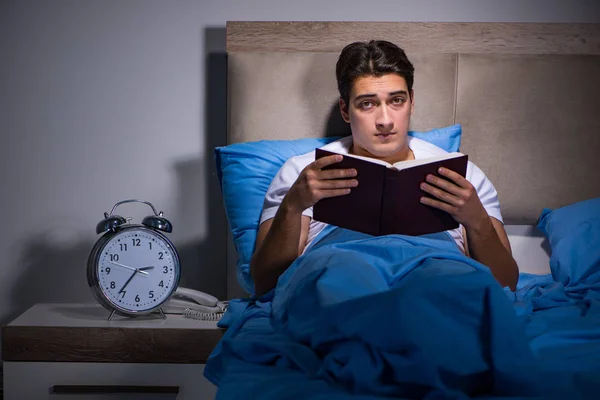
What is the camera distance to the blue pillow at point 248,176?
1.86 metres

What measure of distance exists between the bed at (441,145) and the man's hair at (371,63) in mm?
270

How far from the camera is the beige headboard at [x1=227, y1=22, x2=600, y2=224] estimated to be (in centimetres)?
209

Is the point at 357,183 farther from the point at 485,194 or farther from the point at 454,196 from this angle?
the point at 485,194

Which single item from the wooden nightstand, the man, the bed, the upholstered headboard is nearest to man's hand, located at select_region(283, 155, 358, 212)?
the man

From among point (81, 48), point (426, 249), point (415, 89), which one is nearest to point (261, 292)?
point (426, 249)

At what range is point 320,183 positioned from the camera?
1469 mm

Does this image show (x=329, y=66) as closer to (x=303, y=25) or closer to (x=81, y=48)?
(x=303, y=25)

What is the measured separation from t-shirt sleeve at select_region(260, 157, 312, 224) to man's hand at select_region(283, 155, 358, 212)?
0.22 m

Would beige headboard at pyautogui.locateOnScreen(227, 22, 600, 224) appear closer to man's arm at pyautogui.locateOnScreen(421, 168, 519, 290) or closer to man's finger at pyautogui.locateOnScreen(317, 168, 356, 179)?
man's arm at pyautogui.locateOnScreen(421, 168, 519, 290)

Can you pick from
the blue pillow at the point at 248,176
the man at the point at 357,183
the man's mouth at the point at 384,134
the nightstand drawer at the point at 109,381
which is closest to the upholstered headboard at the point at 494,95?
the blue pillow at the point at 248,176

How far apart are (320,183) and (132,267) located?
0.60 meters

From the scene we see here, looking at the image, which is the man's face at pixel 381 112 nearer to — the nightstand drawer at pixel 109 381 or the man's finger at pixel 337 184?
the man's finger at pixel 337 184

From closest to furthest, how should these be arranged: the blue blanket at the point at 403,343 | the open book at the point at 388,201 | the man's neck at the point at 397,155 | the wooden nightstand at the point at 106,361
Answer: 1. the blue blanket at the point at 403,343
2. the open book at the point at 388,201
3. the wooden nightstand at the point at 106,361
4. the man's neck at the point at 397,155

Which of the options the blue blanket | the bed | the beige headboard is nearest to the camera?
the blue blanket
